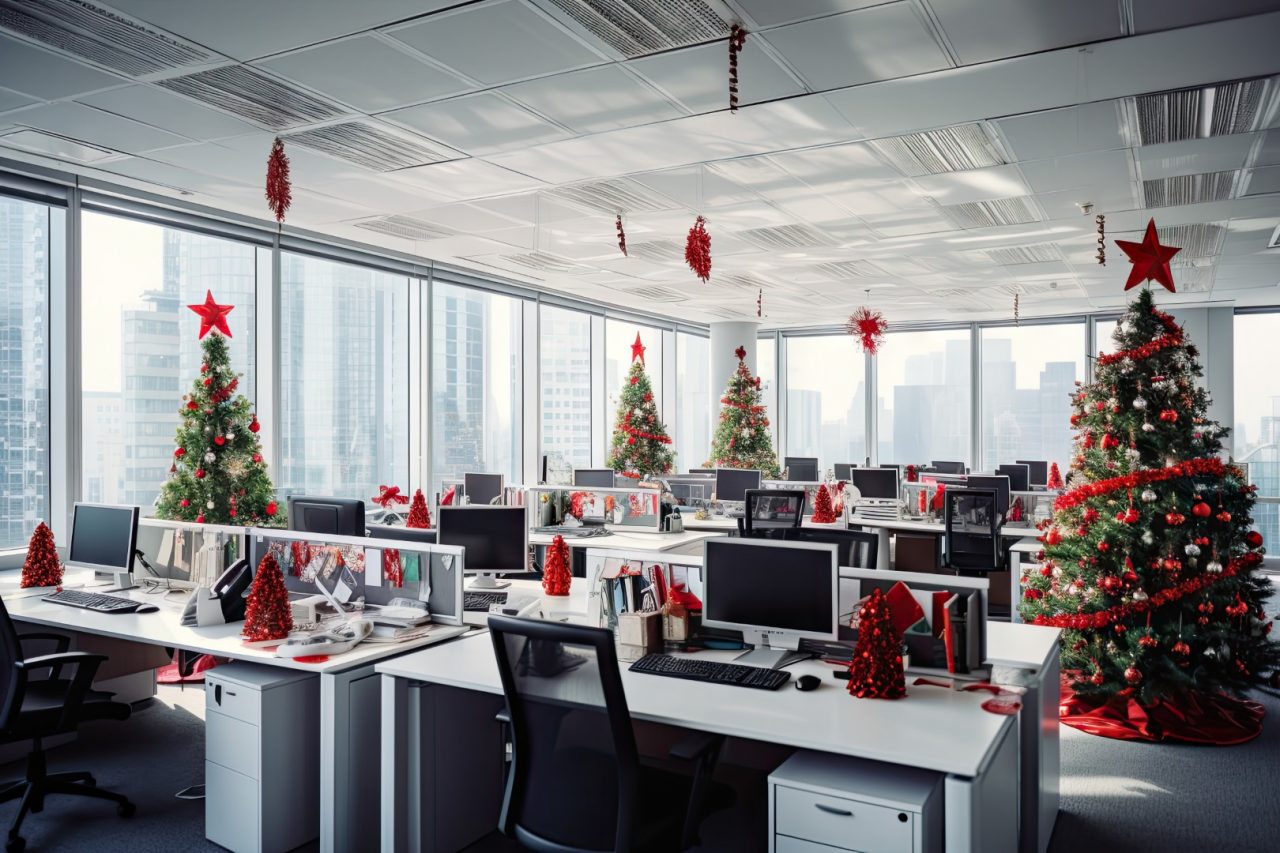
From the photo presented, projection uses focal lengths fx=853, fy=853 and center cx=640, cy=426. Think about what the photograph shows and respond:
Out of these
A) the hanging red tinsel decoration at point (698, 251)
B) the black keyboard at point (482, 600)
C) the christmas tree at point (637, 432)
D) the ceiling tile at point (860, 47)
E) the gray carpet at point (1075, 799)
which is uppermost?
the ceiling tile at point (860, 47)

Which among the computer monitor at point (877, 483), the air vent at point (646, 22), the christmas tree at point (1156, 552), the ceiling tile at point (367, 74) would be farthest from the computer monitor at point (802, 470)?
the air vent at point (646, 22)

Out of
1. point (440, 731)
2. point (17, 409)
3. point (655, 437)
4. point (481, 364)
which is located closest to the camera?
point (440, 731)

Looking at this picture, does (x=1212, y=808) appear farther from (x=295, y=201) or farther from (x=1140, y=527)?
(x=295, y=201)

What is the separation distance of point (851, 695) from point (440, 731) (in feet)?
4.68

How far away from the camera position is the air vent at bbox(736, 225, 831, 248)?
6.54 metres

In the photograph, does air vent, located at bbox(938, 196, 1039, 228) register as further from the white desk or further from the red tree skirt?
the white desk

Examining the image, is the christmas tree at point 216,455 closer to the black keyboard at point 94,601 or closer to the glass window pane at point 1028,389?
the black keyboard at point 94,601

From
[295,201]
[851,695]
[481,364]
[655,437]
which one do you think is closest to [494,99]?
[295,201]

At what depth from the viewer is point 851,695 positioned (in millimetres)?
2586

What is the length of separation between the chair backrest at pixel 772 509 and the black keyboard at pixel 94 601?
4.03m

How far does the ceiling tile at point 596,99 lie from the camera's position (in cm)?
372

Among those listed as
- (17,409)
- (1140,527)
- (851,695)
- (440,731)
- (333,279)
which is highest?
(333,279)

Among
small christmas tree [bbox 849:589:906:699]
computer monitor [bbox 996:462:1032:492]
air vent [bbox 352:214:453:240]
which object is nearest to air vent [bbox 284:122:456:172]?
air vent [bbox 352:214:453:240]

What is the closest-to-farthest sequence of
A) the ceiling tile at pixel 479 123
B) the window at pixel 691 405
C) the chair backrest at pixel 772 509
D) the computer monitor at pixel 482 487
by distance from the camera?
the ceiling tile at pixel 479 123, the chair backrest at pixel 772 509, the computer monitor at pixel 482 487, the window at pixel 691 405
